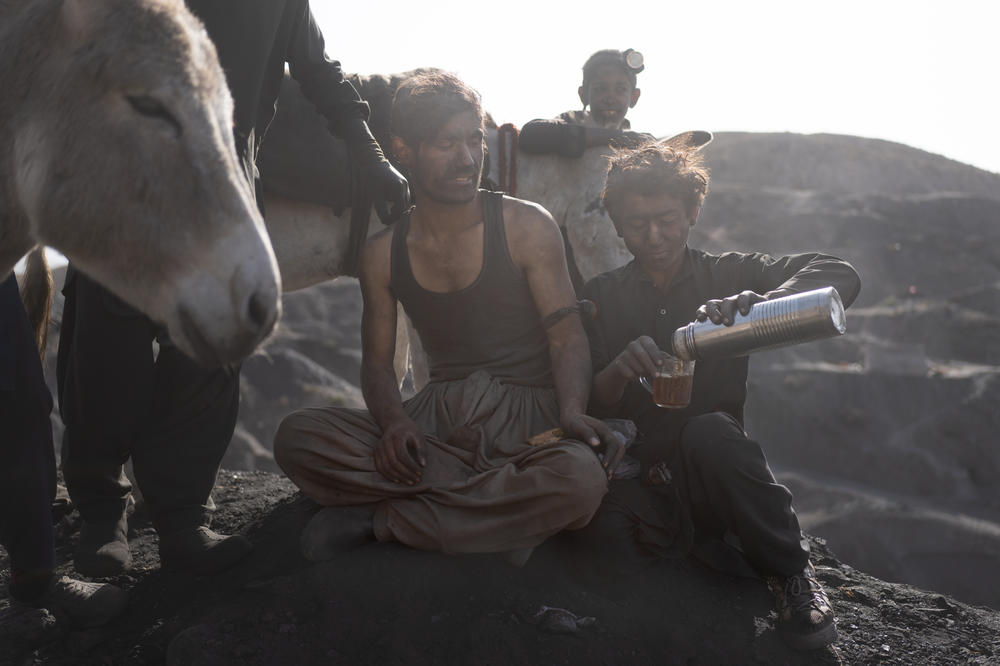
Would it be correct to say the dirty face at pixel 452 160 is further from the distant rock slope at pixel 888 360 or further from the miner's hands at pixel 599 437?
the distant rock slope at pixel 888 360

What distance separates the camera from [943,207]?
1622 cm

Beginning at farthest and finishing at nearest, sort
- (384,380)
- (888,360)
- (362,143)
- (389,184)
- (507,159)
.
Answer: (888,360), (507,159), (362,143), (389,184), (384,380)

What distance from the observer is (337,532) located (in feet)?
8.45

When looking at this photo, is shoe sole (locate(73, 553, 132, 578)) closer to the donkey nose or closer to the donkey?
the donkey

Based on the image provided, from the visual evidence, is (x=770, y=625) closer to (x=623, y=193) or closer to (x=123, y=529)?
(x=623, y=193)

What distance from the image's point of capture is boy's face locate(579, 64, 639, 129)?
15.0 ft

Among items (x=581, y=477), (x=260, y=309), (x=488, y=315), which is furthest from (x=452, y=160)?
(x=260, y=309)

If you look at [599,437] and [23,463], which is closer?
[23,463]

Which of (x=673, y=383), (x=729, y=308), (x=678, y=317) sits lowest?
(x=673, y=383)

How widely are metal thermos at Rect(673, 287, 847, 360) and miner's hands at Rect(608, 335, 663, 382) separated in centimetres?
8

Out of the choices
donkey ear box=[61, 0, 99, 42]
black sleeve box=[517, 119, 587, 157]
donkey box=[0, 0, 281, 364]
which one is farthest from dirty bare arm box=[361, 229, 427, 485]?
black sleeve box=[517, 119, 587, 157]

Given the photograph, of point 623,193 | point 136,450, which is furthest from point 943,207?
point 136,450

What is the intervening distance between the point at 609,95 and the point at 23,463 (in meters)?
3.40

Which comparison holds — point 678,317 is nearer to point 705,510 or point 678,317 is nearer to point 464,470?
point 705,510
